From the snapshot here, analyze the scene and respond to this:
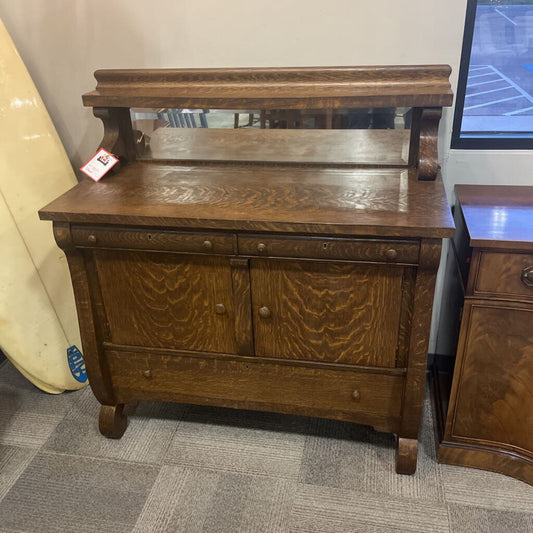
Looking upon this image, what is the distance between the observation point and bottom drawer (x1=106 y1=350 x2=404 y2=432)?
1.70 m

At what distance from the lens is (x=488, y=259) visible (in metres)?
1.48

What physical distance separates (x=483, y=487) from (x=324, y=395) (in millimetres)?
588

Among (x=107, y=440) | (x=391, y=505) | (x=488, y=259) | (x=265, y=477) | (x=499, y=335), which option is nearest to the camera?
(x=488, y=259)

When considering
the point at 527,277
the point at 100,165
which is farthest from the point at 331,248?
the point at 100,165

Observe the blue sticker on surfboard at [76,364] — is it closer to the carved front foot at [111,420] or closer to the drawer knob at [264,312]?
the carved front foot at [111,420]

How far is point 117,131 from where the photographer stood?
1.79 m

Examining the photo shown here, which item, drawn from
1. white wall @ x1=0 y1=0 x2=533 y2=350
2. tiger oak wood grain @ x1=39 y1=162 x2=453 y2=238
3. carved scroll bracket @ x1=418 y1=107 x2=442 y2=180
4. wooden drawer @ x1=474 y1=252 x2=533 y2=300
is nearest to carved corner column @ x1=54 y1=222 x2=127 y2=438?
tiger oak wood grain @ x1=39 y1=162 x2=453 y2=238

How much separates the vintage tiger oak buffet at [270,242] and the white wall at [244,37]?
0.21 m

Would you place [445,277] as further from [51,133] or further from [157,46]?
[51,133]

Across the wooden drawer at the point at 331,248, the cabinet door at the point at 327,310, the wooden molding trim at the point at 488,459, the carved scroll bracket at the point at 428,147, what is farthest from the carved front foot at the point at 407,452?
the carved scroll bracket at the point at 428,147

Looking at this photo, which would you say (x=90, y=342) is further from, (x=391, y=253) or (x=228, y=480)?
(x=391, y=253)

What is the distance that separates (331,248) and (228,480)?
889mm

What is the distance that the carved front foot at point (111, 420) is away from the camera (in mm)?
1938

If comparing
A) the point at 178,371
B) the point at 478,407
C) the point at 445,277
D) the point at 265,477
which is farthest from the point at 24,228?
the point at 478,407
